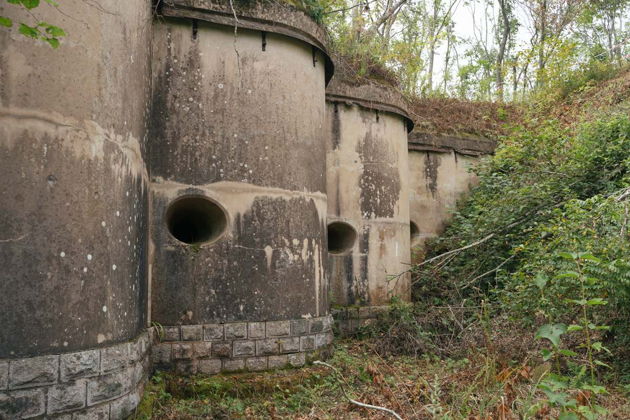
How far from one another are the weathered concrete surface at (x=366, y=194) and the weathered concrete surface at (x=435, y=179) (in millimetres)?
1745

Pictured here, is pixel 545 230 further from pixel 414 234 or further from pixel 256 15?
pixel 256 15

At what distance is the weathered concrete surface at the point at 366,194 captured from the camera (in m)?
8.41

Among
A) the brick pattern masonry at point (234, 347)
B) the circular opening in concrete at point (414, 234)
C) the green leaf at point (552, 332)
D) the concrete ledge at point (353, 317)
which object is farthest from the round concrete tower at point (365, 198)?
the green leaf at point (552, 332)

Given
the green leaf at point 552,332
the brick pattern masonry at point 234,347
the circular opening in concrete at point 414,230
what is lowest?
the brick pattern masonry at point 234,347

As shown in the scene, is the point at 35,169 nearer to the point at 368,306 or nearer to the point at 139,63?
the point at 139,63

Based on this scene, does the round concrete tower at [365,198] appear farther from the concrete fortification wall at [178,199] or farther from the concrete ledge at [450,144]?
the concrete ledge at [450,144]

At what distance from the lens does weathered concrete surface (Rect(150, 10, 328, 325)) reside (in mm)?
5672

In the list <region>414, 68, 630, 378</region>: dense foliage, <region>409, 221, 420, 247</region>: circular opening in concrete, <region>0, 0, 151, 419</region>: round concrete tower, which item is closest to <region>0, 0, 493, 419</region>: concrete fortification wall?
<region>0, 0, 151, 419</region>: round concrete tower

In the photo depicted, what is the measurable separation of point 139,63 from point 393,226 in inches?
198

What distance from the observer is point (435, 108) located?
12602 mm

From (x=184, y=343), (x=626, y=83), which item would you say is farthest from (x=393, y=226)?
(x=626, y=83)

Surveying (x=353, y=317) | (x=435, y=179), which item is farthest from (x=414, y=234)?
(x=353, y=317)

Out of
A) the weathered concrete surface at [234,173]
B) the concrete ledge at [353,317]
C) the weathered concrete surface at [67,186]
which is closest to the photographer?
the weathered concrete surface at [67,186]

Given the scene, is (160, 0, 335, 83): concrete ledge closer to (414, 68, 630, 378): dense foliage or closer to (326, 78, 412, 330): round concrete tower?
(326, 78, 412, 330): round concrete tower
